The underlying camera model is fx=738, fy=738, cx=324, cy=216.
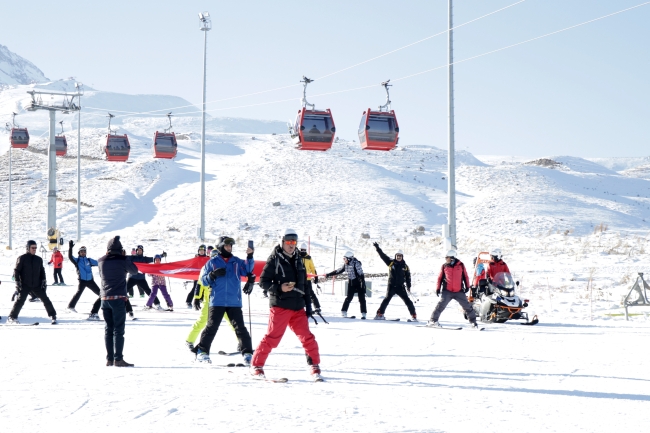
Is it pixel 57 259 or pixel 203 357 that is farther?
pixel 57 259

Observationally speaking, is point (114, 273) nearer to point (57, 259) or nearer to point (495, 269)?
point (495, 269)

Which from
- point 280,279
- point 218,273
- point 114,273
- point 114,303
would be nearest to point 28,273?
point 114,273

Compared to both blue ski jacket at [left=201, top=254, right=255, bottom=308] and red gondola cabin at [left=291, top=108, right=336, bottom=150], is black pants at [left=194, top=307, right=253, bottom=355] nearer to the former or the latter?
blue ski jacket at [left=201, top=254, right=255, bottom=308]

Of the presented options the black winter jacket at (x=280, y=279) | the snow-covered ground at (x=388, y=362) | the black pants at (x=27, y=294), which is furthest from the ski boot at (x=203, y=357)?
the black pants at (x=27, y=294)

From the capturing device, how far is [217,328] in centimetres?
1024

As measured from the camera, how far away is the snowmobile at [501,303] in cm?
1722

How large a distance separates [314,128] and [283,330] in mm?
17633

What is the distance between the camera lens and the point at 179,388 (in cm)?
834

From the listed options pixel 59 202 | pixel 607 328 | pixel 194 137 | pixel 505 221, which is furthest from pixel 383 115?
pixel 194 137

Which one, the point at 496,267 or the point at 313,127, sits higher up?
the point at 313,127

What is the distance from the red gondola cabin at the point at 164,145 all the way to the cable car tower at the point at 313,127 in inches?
498

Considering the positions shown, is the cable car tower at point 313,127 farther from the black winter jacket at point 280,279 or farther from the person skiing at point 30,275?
the black winter jacket at point 280,279

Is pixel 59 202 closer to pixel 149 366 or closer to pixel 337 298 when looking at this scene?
pixel 337 298

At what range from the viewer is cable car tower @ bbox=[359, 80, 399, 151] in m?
26.1
